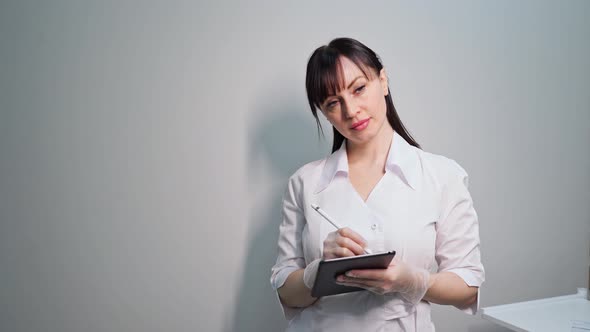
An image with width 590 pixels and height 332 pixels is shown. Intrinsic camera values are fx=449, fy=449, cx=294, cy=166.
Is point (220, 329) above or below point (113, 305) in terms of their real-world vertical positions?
below

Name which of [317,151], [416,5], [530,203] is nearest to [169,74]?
[317,151]

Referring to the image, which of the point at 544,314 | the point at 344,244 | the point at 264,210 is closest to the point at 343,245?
the point at 344,244

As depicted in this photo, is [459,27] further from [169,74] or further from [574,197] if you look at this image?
[169,74]

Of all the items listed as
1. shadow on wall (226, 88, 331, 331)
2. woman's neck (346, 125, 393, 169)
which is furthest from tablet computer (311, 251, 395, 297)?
shadow on wall (226, 88, 331, 331)

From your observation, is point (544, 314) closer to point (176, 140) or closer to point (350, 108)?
point (350, 108)

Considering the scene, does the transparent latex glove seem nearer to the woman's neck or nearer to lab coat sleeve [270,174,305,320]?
lab coat sleeve [270,174,305,320]

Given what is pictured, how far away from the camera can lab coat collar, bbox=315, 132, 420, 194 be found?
1177 mm

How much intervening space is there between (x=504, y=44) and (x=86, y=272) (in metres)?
1.85

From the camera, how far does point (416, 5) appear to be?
1790mm

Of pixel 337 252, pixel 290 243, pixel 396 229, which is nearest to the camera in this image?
pixel 337 252

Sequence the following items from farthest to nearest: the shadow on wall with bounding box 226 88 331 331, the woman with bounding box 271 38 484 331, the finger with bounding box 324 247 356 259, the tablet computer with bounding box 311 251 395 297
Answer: the shadow on wall with bounding box 226 88 331 331 < the woman with bounding box 271 38 484 331 < the finger with bounding box 324 247 356 259 < the tablet computer with bounding box 311 251 395 297

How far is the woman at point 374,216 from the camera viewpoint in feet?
3.61

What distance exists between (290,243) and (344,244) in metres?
0.30

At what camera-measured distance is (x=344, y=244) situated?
0.98 metres
